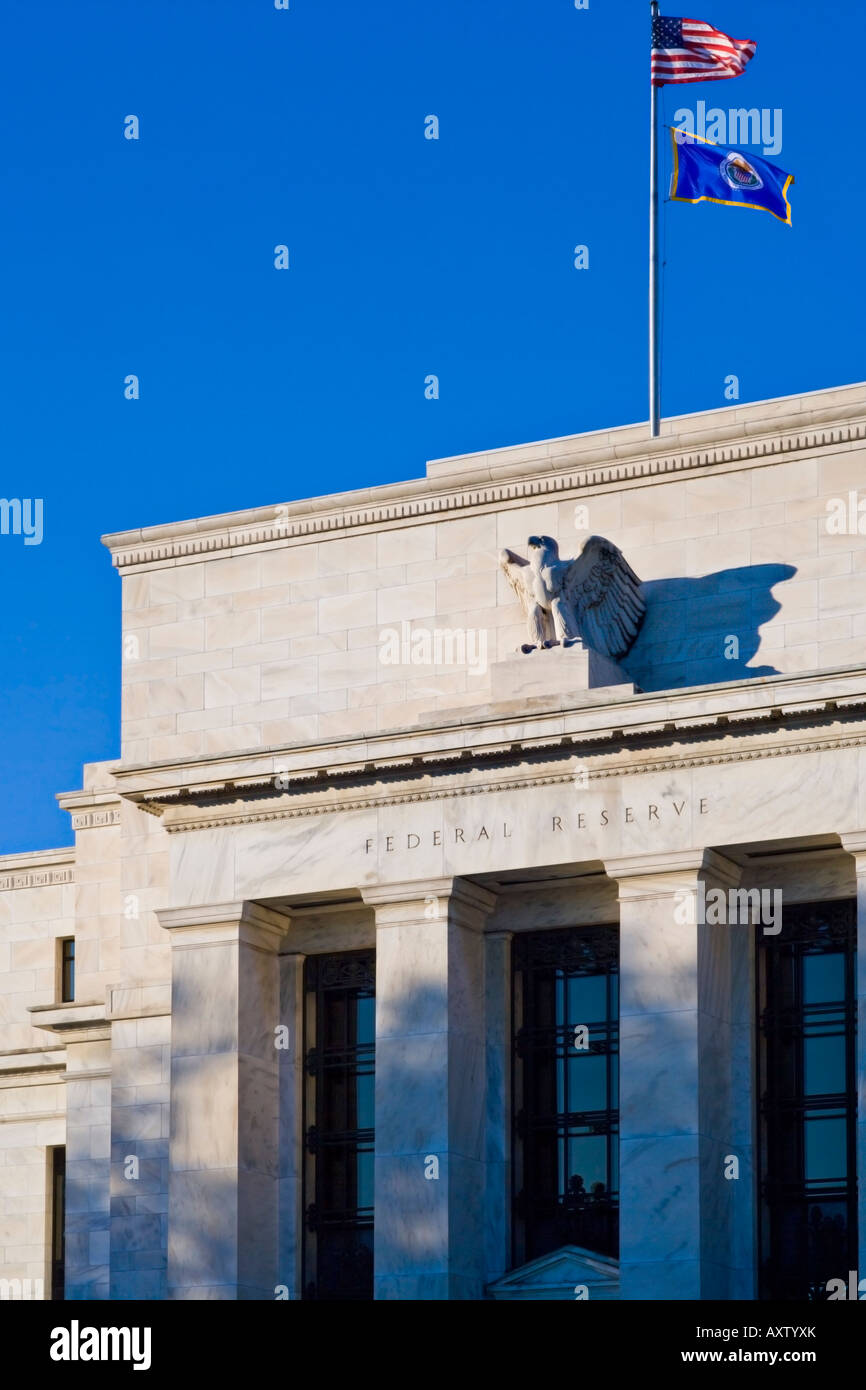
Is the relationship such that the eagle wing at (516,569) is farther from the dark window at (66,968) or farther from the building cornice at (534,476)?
the dark window at (66,968)

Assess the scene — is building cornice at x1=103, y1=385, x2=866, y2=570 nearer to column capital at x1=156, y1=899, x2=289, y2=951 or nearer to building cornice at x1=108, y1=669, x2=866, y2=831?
building cornice at x1=108, y1=669, x2=866, y2=831

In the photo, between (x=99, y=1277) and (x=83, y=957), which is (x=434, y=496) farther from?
(x=99, y=1277)

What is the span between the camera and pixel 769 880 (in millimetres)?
37656

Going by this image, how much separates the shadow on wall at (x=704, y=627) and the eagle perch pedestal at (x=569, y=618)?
Result: 0.46 metres

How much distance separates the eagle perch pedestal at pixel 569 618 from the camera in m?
38.6

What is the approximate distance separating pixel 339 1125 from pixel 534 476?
10.8m

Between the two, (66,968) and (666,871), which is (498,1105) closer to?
(666,871)

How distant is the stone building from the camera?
Answer: 36.4m

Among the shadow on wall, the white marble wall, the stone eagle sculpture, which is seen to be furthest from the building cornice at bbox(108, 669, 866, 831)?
the shadow on wall

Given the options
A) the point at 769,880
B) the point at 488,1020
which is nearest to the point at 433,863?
the point at 488,1020

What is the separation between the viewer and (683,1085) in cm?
3588

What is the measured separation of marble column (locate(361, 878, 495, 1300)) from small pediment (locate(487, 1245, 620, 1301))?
52 cm
